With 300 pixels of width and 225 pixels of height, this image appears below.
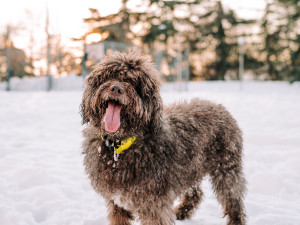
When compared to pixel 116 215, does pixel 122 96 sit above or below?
above

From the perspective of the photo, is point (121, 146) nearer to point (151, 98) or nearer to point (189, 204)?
point (151, 98)

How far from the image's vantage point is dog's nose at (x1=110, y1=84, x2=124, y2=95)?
2.31 m

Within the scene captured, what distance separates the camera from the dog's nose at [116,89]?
231 cm

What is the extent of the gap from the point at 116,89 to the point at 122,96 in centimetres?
7

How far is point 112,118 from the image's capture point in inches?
93.7

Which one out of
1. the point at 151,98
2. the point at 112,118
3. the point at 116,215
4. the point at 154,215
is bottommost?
the point at 116,215

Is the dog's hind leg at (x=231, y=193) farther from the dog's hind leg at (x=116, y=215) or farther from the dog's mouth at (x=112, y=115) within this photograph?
the dog's mouth at (x=112, y=115)

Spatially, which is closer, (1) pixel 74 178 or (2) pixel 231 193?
(2) pixel 231 193

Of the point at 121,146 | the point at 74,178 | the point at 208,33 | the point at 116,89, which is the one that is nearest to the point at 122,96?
the point at 116,89

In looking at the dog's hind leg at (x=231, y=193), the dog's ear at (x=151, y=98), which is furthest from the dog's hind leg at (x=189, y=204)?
the dog's ear at (x=151, y=98)

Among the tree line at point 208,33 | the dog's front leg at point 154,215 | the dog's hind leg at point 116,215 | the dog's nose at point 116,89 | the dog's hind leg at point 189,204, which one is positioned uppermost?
the tree line at point 208,33

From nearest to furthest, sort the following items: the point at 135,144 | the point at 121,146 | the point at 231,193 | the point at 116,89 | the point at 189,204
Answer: the point at 116,89 < the point at 121,146 < the point at 135,144 < the point at 231,193 < the point at 189,204

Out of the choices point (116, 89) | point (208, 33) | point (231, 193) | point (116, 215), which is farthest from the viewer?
point (208, 33)

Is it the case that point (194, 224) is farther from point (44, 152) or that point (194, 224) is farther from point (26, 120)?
point (26, 120)
